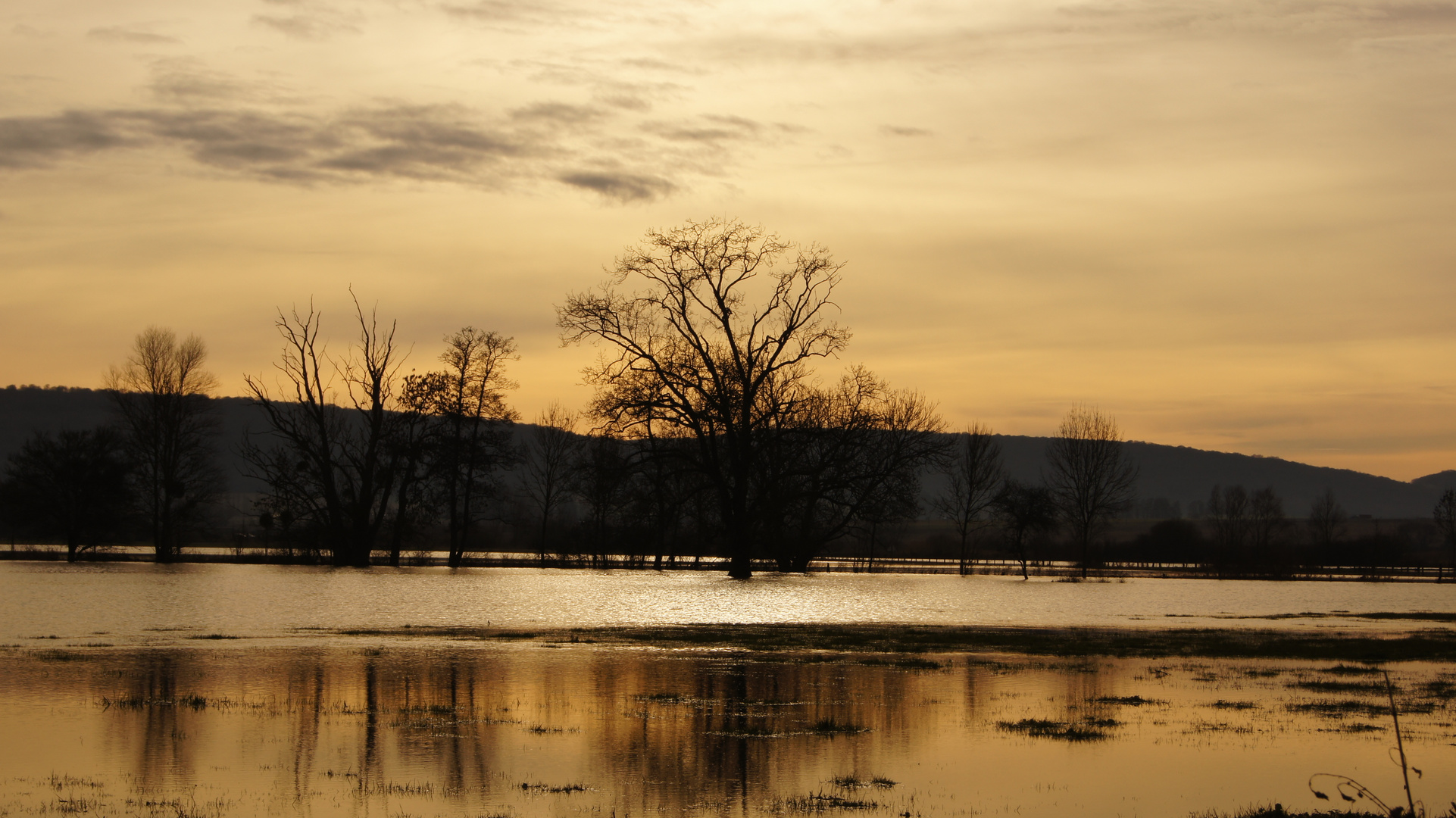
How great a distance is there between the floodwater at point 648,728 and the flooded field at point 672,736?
56 mm

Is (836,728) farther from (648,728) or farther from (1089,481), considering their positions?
(1089,481)

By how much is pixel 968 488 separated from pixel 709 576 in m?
36.1

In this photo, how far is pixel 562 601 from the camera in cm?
4541

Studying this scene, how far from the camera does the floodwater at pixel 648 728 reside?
39.3 feet

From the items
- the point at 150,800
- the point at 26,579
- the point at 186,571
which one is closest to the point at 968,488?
the point at 186,571

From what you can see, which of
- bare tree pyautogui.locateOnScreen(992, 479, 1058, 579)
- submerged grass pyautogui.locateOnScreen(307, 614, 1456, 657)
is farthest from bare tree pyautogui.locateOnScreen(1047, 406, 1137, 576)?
submerged grass pyautogui.locateOnScreen(307, 614, 1456, 657)

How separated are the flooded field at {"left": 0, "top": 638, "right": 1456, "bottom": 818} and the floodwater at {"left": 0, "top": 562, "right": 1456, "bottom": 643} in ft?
33.5

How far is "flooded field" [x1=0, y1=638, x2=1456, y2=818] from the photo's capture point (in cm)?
1191

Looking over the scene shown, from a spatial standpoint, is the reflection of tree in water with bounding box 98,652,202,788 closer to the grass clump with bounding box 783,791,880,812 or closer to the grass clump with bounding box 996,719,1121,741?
the grass clump with bounding box 783,791,880,812

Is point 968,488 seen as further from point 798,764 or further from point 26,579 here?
point 798,764

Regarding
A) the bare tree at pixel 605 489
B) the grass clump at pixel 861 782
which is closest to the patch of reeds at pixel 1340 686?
the grass clump at pixel 861 782

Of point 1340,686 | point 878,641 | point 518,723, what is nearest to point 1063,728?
point 518,723

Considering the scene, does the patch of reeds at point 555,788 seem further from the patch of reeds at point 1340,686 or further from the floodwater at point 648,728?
the patch of reeds at point 1340,686

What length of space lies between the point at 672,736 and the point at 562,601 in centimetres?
3064
